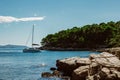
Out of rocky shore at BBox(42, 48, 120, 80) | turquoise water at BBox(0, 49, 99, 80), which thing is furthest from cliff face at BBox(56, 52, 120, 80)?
turquoise water at BBox(0, 49, 99, 80)

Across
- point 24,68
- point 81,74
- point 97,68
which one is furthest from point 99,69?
point 24,68

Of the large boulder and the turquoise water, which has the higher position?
the large boulder

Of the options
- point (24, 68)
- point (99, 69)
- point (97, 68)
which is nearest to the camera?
point (99, 69)

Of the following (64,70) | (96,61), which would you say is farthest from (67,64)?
(96,61)

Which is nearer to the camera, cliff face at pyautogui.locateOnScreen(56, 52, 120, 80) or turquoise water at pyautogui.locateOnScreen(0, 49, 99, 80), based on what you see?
cliff face at pyautogui.locateOnScreen(56, 52, 120, 80)

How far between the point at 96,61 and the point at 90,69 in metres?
2.11

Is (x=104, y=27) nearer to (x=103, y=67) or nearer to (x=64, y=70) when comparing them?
(x=64, y=70)

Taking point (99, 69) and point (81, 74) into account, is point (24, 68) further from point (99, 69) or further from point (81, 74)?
point (99, 69)

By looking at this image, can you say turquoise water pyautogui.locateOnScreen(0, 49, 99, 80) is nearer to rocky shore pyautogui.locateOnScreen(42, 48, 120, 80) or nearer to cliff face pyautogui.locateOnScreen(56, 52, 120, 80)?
rocky shore pyautogui.locateOnScreen(42, 48, 120, 80)

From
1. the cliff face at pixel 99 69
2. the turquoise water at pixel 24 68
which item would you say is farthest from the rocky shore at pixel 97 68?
the turquoise water at pixel 24 68

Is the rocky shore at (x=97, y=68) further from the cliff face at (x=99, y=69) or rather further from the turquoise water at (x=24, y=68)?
the turquoise water at (x=24, y=68)

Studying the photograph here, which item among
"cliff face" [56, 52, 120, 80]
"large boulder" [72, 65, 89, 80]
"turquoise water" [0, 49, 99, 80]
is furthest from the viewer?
"turquoise water" [0, 49, 99, 80]

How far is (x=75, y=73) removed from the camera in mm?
41469

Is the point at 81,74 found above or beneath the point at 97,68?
beneath
